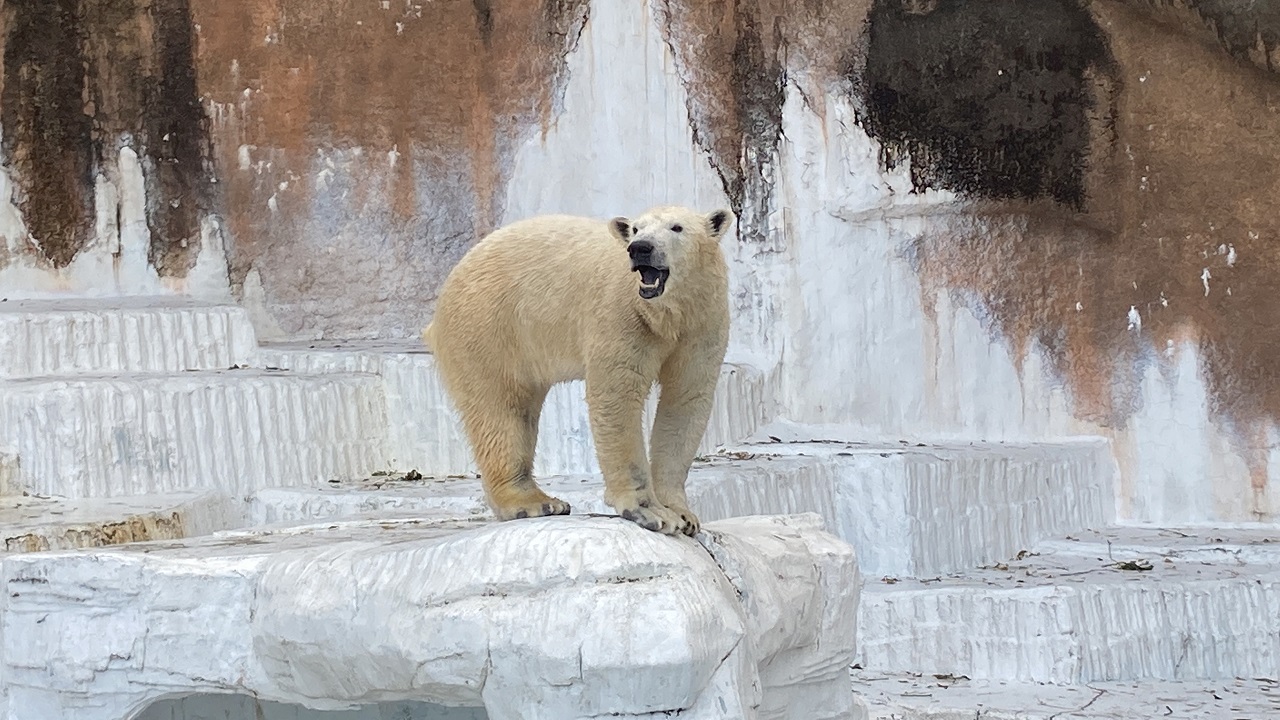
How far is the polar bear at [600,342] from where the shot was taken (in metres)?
3.86

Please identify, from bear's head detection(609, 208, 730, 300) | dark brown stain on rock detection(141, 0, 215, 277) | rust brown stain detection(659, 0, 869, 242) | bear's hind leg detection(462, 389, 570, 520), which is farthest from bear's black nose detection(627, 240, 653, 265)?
dark brown stain on rock detection(141, 0, 215, 277)

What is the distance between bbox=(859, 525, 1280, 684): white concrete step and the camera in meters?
7.23

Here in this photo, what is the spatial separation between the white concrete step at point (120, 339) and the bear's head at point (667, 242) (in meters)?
6.13

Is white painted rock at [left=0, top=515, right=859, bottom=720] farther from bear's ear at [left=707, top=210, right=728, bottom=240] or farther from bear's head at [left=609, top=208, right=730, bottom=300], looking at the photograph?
bear's ear at [left=707, top=210, right=728, bottom=240]

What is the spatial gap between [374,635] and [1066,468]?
6116mm

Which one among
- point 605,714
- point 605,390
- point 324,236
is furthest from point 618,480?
point 324,236

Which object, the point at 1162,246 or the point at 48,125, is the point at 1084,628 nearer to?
the point at 1162,246

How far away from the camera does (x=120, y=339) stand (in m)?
9.36

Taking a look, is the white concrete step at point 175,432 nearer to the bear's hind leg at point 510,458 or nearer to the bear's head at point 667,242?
the bear's hind leg at point 510,458

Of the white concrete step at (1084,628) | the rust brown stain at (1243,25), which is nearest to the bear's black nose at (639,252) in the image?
the white concrete step at (1084,628)

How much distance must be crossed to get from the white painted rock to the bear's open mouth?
0.58 metres

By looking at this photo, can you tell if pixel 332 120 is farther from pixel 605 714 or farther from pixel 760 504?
pixel 605 714

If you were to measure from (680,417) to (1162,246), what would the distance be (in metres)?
6.03

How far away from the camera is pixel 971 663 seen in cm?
732
